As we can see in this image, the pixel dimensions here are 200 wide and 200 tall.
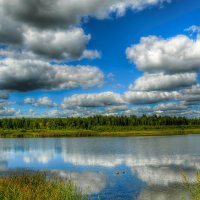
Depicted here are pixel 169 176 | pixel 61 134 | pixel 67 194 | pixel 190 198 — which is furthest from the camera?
pixel 61 134

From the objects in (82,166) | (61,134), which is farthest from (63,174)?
(61,134)

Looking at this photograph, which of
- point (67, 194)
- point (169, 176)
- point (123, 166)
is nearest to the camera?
point (67, 194)

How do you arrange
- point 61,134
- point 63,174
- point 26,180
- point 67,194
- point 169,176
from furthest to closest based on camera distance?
point 61,134, point 63,174, point 169,176, point 26,180, point 67,194

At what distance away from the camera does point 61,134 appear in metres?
149

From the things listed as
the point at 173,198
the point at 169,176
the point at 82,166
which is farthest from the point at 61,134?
the point at 173,198

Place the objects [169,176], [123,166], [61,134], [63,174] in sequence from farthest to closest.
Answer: [61,134] → [123,166] → [63,174] → [169,176]

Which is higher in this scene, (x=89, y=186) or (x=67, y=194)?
(x=67, y=194)

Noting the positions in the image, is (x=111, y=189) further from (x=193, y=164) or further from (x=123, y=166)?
(x=193, y=164)

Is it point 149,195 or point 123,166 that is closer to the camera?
point 149,195

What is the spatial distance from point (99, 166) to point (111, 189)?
14931 millimetres

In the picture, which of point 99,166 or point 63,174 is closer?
point 63,174

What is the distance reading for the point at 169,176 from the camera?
34.0m

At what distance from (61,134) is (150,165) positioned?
357 ft

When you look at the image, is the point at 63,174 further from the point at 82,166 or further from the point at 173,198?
the point at 173,198
